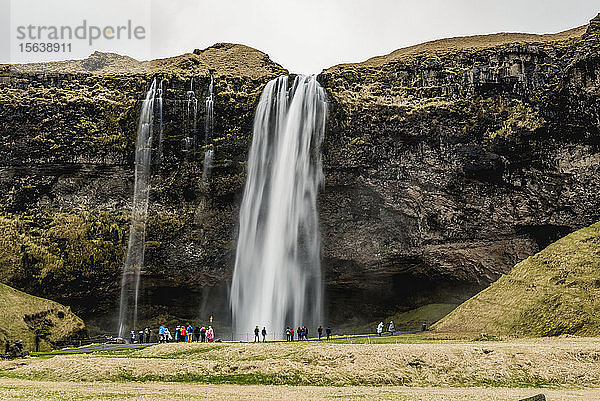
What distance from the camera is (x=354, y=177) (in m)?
57.5

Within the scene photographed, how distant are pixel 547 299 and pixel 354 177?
2319 centimetres

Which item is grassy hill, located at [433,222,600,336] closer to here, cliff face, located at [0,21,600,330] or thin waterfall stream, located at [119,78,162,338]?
cliff face, located at [0,21,600,330]

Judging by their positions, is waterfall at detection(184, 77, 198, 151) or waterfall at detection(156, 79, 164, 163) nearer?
waterfall at detection(184, 77, 198, 151)

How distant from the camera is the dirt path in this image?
19.9 m

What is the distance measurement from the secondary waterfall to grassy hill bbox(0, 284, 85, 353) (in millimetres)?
15406

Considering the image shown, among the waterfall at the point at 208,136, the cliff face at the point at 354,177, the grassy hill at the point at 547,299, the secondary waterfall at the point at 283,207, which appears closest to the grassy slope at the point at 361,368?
the grassy hill at the point at 547,299

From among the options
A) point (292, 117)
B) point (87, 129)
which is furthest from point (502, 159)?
point (87, 129)

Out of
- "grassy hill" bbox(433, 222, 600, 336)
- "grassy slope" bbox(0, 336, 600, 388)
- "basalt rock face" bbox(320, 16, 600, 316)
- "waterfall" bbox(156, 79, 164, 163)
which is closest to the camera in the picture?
"grassy slope" bbox(0, 336, 600, 388)

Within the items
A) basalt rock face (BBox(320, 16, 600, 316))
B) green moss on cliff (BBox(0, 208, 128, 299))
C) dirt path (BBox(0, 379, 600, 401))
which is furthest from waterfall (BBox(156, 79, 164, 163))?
dirt path (BBox(0, 379, 600, 401))

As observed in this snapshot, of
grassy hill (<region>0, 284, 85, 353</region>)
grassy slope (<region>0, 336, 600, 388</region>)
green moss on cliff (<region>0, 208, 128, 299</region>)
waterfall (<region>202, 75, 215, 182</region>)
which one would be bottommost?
grassy hill (<region>0, 284, 85, 353</region>)

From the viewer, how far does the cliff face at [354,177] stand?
54.2 metres

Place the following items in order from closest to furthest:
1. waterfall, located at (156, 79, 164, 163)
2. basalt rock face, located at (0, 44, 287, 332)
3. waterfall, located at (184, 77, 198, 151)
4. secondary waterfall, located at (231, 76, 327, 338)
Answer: secondary waterfall, located at (231, 76, 327, 338), waterfall, located at (184, 77, 198, 151), basalt rock face, located at (0, 44, 287, 332), waterfall, located at (156, 79, 164, 163)

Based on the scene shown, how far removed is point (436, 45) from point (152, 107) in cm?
4287

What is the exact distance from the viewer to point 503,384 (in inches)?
952
